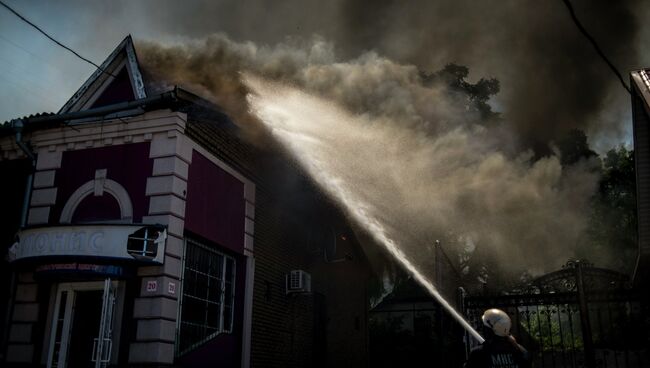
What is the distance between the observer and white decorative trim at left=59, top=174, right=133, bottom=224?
9.59m

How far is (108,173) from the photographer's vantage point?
995 cm

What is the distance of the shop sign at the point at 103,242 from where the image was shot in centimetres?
867

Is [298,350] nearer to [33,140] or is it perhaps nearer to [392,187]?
[392,187]

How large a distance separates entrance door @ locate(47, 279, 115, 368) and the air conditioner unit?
461 cm

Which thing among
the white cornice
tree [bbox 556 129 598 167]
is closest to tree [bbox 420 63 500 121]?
tree [bbox 556 129 598 167]

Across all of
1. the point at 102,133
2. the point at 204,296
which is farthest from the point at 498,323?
the point at 102,133

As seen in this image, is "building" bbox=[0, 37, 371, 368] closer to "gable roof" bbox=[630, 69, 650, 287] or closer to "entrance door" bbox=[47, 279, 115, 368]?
"entrance door" bbox=[47, 279, 115, 368]

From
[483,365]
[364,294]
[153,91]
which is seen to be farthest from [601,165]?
[483,365]

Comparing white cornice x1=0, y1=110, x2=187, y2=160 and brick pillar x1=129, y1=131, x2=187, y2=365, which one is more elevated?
white cornice x1=0, y1=110, x2=187, y2=160

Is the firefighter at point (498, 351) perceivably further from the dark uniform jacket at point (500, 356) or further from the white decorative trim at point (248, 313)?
the white decorative trim at point (248, 313)

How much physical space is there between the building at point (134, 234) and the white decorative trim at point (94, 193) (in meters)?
0.02

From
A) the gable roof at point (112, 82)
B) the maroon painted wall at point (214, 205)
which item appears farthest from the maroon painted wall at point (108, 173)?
the gable roof at point (112, 82)

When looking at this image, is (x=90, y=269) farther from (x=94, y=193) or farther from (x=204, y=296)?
(x=204, y=296)

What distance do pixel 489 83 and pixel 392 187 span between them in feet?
43.8
